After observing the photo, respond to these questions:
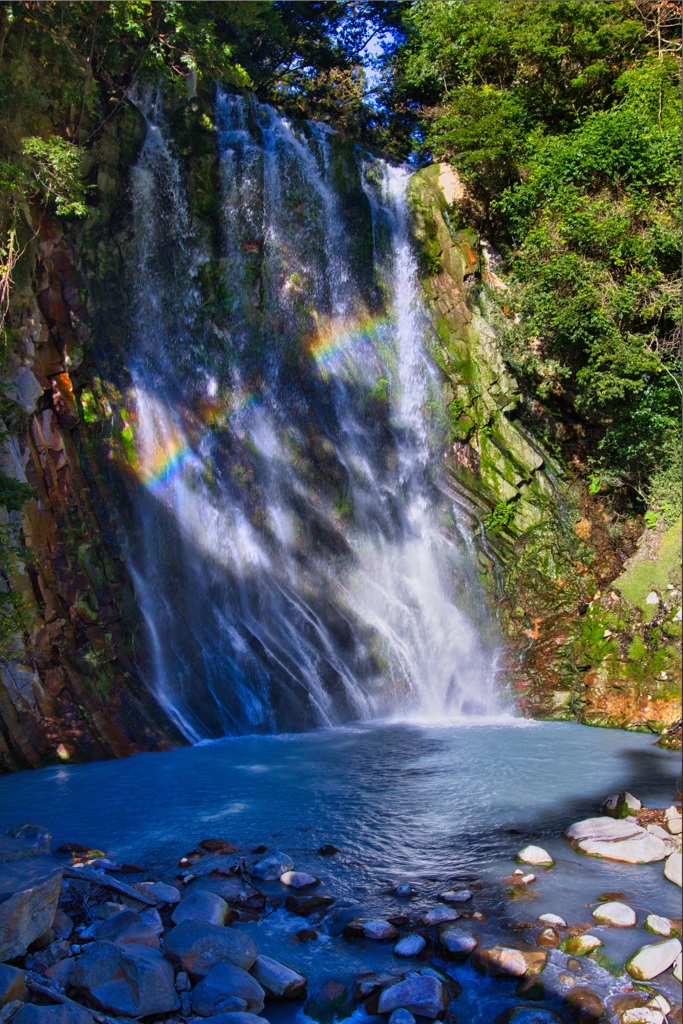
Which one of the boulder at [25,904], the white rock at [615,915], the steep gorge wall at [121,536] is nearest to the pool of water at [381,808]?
the white rock at [615,915]

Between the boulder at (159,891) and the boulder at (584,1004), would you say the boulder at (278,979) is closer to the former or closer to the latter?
the boulder at (159,891)

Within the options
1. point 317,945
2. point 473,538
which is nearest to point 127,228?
point 473,538

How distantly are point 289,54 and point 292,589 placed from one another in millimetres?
9483

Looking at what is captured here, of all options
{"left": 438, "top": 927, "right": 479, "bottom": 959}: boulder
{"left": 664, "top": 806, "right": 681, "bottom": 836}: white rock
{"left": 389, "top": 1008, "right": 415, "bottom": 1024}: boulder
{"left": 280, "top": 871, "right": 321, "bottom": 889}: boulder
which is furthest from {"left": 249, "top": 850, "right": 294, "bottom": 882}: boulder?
{"left": 664, "top": 806, "right": 681, "bottom": 836}: white rock

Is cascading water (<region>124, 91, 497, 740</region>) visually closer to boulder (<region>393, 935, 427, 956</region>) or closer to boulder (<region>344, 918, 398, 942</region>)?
boulder (<region>344, 918, 398, 942</region>)

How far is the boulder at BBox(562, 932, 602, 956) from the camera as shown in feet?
16.8

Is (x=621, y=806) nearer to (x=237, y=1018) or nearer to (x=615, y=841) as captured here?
(x=615, y=841)

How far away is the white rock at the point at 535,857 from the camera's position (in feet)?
20.6

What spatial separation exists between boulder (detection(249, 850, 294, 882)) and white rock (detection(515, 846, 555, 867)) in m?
1.76

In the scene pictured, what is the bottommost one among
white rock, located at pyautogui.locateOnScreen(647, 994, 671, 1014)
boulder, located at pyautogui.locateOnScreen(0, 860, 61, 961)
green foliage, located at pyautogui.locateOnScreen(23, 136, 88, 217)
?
white rock, located at pyautogui.locateOnScreen(647, 994, 671, 1014)

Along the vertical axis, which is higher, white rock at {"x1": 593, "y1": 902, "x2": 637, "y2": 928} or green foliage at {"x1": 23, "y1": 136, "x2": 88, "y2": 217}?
green foliage at {"x1": 23, "y1": 136, "x2": 88, "y2": 217}

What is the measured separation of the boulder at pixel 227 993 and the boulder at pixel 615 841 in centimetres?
299

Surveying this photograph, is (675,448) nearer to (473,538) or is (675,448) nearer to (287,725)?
(473,538)

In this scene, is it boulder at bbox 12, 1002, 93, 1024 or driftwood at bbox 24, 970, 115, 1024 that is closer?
boulder at bbox 12, 1002, 93, 1024
